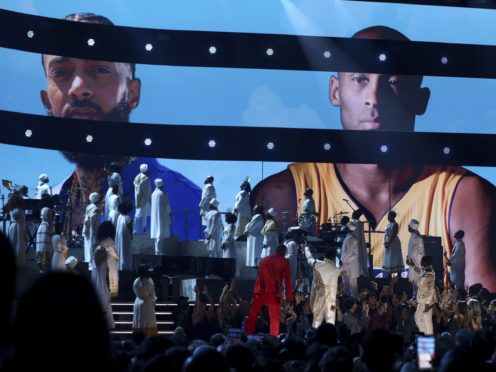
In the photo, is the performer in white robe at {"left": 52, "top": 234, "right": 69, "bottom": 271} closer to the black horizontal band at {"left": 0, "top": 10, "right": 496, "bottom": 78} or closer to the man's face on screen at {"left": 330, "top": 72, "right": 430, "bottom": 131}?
the black horizontal band at {"left": 0, "top": 10, "right": 496, "bottom": 78}

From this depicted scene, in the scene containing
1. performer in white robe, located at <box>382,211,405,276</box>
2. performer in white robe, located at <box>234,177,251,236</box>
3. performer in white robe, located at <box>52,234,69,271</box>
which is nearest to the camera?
performer in white robe, located at <box>52,234,69,271</box>

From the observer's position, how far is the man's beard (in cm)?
2312

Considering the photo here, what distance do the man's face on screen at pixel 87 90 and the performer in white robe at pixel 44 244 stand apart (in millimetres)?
8576

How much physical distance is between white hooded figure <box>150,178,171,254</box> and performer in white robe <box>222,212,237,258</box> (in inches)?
43.9

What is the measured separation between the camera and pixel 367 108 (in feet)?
79.3

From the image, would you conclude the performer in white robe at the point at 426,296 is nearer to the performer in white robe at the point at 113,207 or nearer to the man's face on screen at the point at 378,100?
the performer in white robe at the point at 113,207

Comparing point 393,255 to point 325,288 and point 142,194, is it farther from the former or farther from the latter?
point 325,288

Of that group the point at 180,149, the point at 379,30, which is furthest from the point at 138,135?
the point at 379,30

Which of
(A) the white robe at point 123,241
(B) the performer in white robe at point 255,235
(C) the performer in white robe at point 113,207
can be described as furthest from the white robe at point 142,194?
(A) the white robe at point 123,241

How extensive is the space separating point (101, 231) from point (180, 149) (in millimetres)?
5923

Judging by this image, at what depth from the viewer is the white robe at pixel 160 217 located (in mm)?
18797

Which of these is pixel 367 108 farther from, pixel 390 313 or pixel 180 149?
pixel 390 313

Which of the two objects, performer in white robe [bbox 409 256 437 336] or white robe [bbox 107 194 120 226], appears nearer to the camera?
performer in white robe [bbox 409 256 437 336]

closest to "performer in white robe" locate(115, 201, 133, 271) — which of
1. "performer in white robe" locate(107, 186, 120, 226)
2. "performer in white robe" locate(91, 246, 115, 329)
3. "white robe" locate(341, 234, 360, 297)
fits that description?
"performer in white robe" locate(107, 186, 120, 226)
